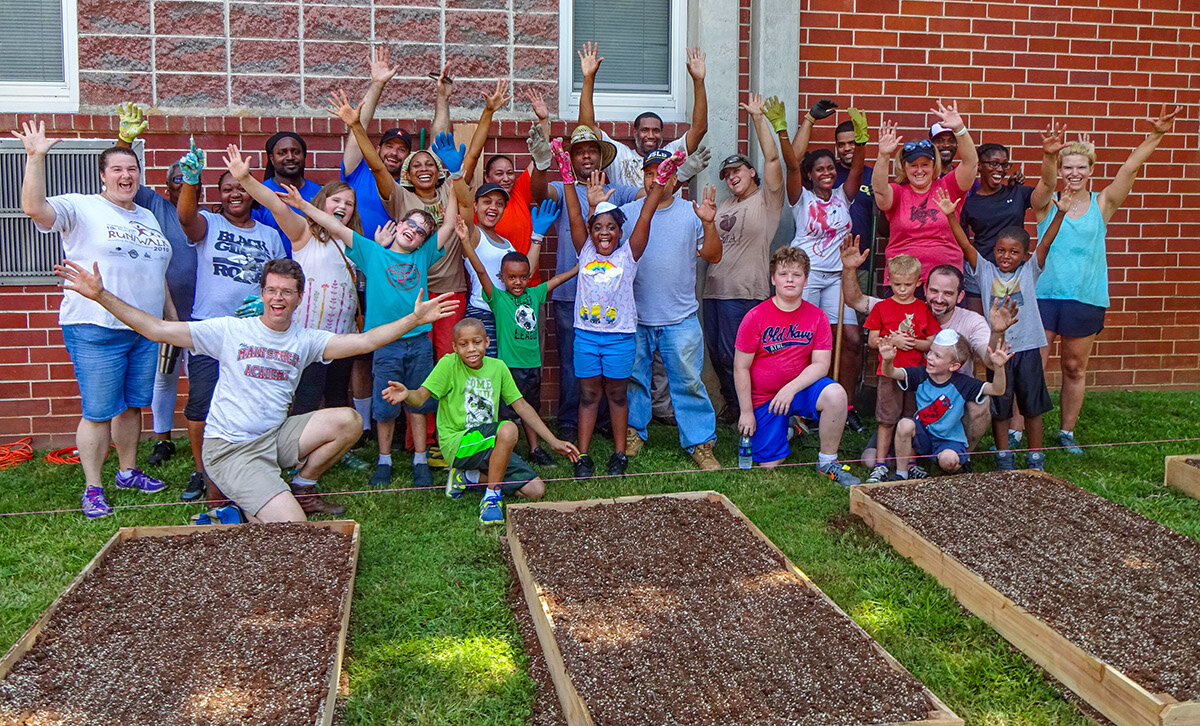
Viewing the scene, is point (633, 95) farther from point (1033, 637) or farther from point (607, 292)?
point (1033, 637)

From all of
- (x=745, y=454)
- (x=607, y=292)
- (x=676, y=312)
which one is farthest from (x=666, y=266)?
(x=745, y=454)

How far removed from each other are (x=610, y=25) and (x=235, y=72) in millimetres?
2717

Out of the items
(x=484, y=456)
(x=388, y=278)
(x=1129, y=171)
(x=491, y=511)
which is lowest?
(x=491, y=511)

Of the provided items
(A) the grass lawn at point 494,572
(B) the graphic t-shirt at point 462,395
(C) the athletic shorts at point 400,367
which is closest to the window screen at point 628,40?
(C) the athletic shorts at point 400,367

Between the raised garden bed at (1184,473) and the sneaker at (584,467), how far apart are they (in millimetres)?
3259

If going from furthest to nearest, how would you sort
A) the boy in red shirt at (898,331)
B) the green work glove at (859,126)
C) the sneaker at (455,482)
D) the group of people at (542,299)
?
the green work glove at (859,126)
the boy in red shirt at (898,331)
the sneaker at (455,482)
the group of people at (542,299)

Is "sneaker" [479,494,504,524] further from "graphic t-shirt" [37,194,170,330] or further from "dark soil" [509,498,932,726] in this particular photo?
"graphic t-shirt" [37,194,170,330]

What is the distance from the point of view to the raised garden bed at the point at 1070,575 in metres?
3.23

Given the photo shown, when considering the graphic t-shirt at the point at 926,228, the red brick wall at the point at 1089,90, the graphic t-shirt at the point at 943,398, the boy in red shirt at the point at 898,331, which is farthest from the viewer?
the red brick wall at the point at 1089,90

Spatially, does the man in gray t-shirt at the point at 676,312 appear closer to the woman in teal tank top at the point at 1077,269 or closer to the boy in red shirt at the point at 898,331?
the boy in red shirt at the point at 898,331

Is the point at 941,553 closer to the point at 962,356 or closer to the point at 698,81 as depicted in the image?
the point at 962,356

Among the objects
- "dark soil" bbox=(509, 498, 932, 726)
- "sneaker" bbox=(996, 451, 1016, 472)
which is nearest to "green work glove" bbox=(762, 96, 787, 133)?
"sneaker" bbox=(996, 451, 1016, 472)

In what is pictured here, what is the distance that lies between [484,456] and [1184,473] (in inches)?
151

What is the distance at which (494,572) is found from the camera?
174 inches
